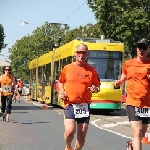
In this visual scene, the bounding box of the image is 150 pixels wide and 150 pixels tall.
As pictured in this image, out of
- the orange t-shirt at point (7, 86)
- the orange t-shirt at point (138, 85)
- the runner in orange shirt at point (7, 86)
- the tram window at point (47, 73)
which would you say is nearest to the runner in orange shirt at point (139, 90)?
the orange t-shirt at point (138, 85)

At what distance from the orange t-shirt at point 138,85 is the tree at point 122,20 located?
3674 centimetres

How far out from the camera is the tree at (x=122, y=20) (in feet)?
148

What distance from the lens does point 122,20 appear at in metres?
45.6

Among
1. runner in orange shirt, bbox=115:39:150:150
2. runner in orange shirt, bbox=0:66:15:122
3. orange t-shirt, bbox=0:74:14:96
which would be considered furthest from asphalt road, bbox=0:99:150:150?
runner in orange shirt, bbox=115:39:150:150

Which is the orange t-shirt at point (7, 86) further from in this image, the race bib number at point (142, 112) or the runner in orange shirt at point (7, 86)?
the race bib number at point (142, 112)

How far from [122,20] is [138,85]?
1494 inches

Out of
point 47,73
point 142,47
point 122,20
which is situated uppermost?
point 122,20

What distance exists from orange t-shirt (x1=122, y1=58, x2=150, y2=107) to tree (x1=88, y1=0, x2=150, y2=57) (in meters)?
36.7

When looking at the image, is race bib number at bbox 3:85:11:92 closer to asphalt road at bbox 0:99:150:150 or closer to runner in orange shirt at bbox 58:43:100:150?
asphalt road at bbox 0:99:150:150

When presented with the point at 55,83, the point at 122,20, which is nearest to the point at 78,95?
the point at 55,83

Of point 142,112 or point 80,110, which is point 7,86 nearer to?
point 80,110

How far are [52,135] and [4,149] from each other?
3018mm

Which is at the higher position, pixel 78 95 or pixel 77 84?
pixel 77 84

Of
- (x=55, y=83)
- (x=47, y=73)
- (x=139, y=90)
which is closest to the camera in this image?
(x=139, y=90)
